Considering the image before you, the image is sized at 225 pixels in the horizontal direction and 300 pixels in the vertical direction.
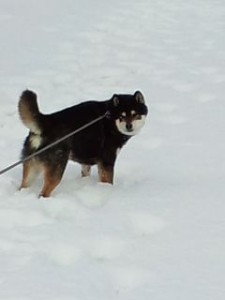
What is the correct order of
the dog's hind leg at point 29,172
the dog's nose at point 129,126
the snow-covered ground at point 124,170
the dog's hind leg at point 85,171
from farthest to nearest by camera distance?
the dog's hind leg at point 85,171, the dog's nose at point 129,126, the dog's hind leg at point 29,172, the snow-covered ground at point 124,170

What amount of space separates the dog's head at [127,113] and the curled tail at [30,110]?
2.17 ft

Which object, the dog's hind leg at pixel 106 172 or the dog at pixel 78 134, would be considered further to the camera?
the dog's hind leg at pixel 106 172

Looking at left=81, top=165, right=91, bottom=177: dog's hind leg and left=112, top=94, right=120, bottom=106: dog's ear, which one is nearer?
left=112, top=94, right=120, bottom=106: dog's ear

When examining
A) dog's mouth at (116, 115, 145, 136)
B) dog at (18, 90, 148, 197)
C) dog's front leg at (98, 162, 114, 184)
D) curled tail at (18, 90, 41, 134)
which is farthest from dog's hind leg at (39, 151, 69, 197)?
dog's mouth at (116, 115, 145, 136)

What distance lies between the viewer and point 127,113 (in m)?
5.77

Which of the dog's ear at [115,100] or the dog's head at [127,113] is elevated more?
the dog's ear at [115,100]

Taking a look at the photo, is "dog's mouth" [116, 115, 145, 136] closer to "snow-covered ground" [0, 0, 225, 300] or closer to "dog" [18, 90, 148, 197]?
"dog" [18, 90, 148, 197]

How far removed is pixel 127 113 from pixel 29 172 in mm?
905

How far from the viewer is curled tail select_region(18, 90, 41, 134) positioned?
5.33m

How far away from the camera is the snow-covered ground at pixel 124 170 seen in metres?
4.18

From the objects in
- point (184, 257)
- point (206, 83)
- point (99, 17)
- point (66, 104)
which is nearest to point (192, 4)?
point (99, 17)

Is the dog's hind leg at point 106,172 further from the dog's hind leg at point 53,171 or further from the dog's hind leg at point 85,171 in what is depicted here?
the dog's hind leg at point 53,171

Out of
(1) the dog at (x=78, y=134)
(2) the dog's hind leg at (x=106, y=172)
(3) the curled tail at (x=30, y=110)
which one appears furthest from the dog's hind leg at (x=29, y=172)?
(2) the dog's hind leg at (x=106, y=172)

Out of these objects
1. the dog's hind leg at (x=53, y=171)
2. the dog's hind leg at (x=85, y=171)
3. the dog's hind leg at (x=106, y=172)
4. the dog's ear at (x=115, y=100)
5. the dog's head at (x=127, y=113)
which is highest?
the dog's ear at (x=115, y=100)
